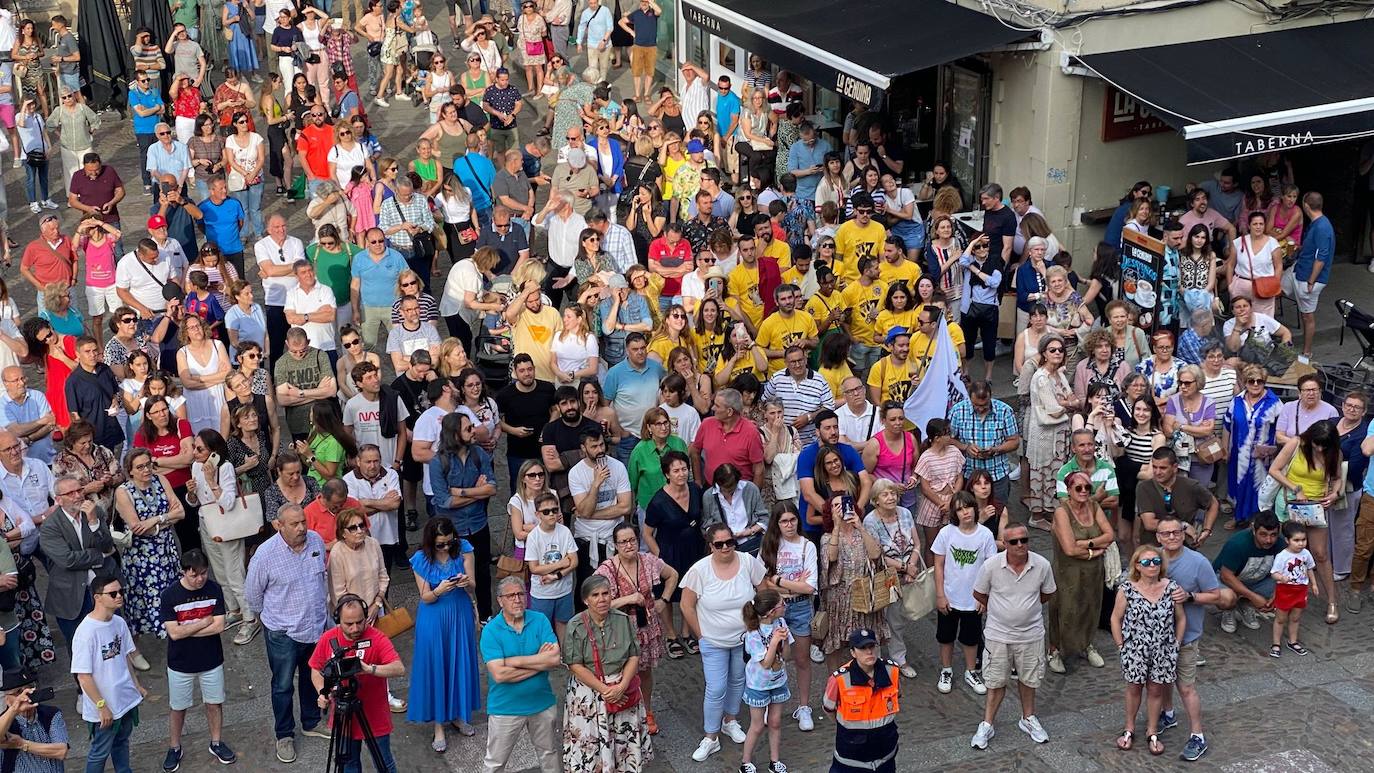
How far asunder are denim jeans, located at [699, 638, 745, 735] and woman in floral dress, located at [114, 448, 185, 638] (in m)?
3.66

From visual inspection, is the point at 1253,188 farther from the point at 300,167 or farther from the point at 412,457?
the point at 300,167

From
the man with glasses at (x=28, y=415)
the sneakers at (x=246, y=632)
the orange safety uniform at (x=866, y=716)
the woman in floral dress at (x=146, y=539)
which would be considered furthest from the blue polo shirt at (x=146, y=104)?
the orange safety uniform at (x=866, y=716)

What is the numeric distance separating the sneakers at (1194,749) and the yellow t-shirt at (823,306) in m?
5.04

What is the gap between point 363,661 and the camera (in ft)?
29.7

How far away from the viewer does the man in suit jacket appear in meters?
10.2

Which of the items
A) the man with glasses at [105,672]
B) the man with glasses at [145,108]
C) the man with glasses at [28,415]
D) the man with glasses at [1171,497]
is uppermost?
the man with glasses at [145,108]

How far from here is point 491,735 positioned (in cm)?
928

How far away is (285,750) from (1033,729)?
455 centimetres

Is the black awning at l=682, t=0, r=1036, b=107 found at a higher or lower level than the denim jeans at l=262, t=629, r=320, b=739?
higher

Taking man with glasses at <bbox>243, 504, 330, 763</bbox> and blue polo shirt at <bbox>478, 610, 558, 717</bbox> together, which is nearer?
blue polo shirt at <bbox>478, 610, 558, 717</bbox>

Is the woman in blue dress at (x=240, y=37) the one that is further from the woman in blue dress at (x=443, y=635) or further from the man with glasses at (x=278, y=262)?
the woman in blue dress at (x=443, y=635)

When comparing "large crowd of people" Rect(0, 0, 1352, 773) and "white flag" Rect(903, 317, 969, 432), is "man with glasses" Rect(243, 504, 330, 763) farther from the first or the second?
Result: "white flag" Rect(903, 317, 969, 432)

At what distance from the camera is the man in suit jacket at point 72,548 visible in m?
10.2

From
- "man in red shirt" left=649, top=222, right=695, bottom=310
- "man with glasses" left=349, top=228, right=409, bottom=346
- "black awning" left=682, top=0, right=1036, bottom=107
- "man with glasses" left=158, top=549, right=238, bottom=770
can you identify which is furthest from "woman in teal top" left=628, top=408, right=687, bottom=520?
"black awning" left=682, top=0, right=1036, bottom=107
